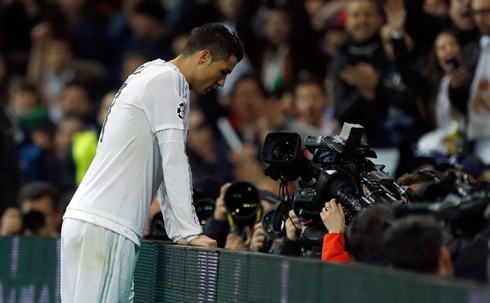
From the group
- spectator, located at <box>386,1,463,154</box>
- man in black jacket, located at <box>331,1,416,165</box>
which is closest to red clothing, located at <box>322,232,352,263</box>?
spectator, located at <box>386,1,463,154</box>

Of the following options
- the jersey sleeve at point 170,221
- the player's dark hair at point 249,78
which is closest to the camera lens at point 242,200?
the jersey sleeve at point 170,221

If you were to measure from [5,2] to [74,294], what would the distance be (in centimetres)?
1040

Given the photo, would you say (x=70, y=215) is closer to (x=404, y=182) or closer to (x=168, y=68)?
(x=168, y=68)

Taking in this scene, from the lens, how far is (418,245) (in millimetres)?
3621

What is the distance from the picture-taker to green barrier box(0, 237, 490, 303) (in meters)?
3.33

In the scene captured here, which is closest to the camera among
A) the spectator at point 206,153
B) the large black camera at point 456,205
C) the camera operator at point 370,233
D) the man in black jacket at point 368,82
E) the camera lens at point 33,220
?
the large black camera at point 456,205

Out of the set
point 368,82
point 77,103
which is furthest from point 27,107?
point 368,82

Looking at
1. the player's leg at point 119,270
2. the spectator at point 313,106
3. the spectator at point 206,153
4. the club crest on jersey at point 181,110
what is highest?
the spectator at point 313,106

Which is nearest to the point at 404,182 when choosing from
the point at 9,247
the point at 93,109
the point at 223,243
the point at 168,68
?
the point at 223,243

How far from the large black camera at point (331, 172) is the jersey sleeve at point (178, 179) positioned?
64cm

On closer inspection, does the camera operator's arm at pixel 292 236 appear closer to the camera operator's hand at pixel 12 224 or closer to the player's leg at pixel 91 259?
the player's leg at pixel 91 259

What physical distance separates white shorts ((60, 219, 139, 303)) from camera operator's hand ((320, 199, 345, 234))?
1048mm

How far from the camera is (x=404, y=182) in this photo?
19.4ft

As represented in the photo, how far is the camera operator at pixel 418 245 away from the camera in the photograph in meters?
3.61
